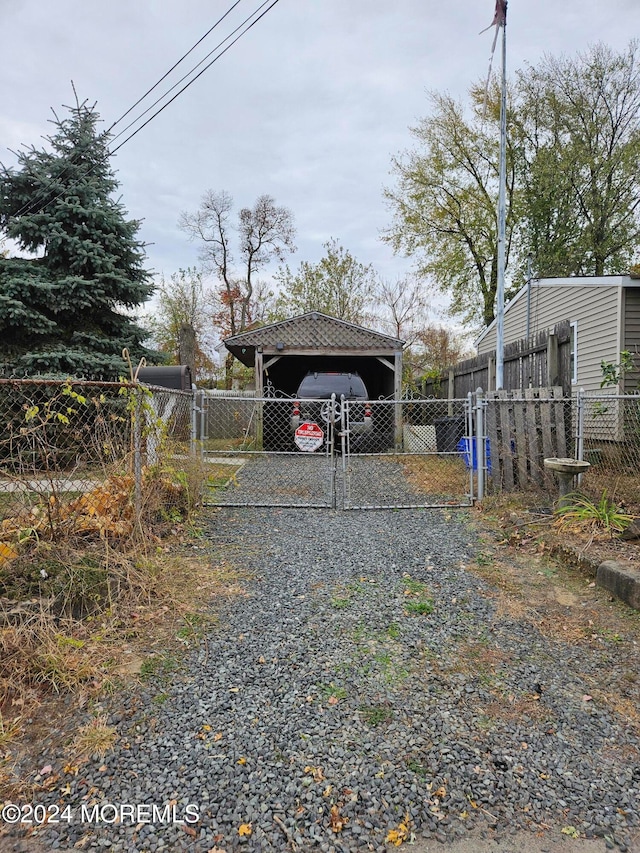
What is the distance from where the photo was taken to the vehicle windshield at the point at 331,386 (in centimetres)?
991

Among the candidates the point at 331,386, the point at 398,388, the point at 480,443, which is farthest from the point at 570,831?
the point at 398,388

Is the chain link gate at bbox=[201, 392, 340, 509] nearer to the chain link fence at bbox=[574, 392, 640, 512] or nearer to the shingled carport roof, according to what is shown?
the shingled carport roof

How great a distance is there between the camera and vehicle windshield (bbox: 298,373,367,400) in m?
9.91

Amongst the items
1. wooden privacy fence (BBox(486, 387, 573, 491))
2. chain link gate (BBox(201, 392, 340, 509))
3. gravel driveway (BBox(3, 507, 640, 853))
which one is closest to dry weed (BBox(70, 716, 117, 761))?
gravel driveway (BBox(3, 507, 640, 853))

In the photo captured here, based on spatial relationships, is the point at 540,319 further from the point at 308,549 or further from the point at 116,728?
the point at 116,728

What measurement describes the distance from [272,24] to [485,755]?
832cm

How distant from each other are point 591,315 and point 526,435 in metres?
4.84

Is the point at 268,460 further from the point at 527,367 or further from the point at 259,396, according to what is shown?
the point at 527,367

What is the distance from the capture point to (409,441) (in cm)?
1084

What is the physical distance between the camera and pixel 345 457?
577cm

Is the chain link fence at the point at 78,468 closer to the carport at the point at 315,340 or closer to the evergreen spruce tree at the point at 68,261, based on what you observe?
the evergreen spruce tree at the point at 68,261

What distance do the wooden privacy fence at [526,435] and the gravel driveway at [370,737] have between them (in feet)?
9.88

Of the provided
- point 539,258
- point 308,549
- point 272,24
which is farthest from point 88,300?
point 539,258

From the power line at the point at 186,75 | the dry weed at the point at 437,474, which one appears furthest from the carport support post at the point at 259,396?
the power line at the point at 186,75
